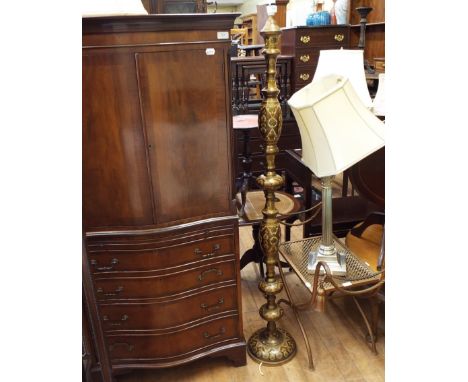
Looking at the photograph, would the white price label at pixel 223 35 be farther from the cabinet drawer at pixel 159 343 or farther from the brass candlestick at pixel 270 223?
the cabinet drawer at pixel 159 343

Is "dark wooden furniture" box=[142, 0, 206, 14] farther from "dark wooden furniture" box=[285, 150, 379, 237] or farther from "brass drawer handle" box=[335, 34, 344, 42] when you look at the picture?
"brass drawer handle" box=[335, 34, 344, 42]

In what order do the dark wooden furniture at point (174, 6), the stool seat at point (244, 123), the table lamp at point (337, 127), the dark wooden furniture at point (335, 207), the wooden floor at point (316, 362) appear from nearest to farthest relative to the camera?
the table lamp at point (337, 127)
the wooden floor at point (316, 362)
the dark wooden furniture at point (174, 6)
the dark wooden furniture at point (335, 207)
the stool seat at point (244, 123)

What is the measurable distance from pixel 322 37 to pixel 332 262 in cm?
285

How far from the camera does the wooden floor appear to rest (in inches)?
72.7

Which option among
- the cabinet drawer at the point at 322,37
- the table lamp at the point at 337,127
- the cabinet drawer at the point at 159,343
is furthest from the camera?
the cabinet drawer at the point at 322,37

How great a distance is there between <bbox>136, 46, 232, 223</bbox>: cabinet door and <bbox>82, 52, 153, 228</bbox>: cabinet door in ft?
0.14

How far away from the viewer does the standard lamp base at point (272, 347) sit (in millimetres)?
1921

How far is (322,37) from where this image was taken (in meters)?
3.95

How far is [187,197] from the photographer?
1.64 meters

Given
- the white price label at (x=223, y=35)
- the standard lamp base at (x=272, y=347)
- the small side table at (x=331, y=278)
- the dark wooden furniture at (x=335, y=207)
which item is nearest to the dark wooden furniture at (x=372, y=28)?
the dark wooden furniture at (x=335, y=207)

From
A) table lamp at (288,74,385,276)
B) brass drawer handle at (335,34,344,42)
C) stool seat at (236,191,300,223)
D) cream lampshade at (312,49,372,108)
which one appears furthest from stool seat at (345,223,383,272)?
brass drawer handle at (335,34,344,42)

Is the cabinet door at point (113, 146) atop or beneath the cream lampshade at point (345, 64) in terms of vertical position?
beneath
